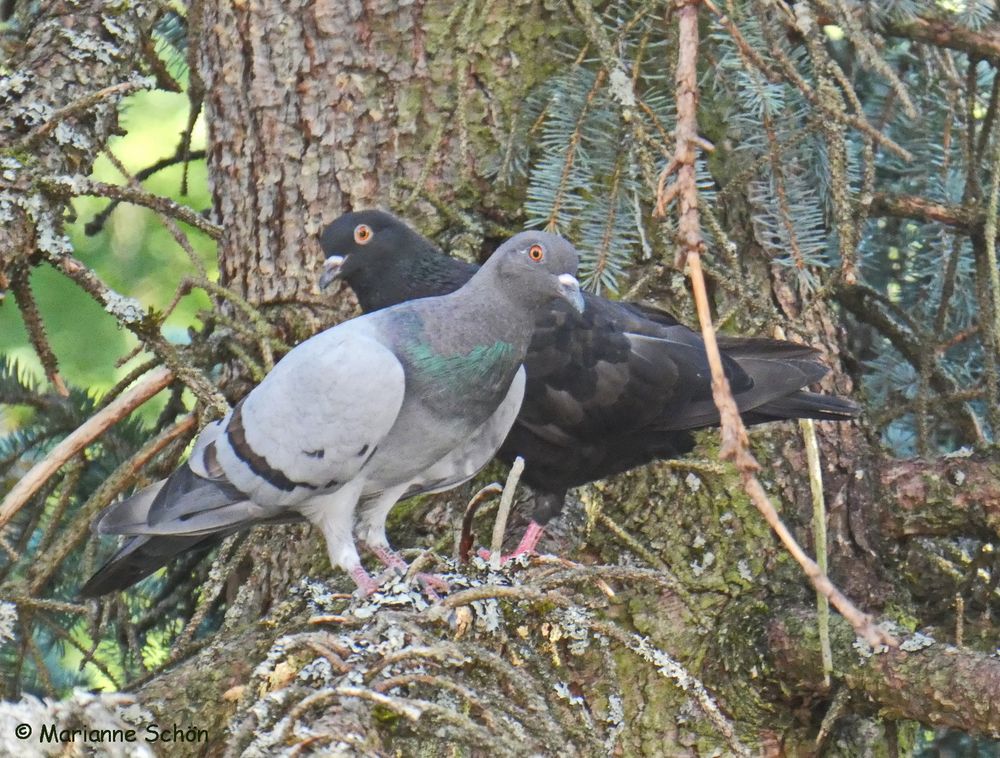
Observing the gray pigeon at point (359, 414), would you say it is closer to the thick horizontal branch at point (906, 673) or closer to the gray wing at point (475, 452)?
the gray wing at point (475, 452)

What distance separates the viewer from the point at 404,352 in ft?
9.45

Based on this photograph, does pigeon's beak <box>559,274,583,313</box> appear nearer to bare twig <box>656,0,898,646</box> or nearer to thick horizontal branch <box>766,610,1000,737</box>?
thick horizontal branch <box>766,610,1000,737</box>

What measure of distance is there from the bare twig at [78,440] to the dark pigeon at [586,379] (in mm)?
593

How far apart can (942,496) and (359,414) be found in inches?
61.3

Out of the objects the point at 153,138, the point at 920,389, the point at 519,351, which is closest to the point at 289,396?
the point at 519,351

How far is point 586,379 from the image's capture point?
3.44 m

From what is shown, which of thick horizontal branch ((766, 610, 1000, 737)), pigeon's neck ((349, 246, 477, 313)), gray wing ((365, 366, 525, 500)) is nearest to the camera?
thick horizontal branch ((766, 610, 1000, 737))

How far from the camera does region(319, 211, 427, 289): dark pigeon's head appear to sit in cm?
339

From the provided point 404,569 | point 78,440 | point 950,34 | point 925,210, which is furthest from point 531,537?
point 950,34

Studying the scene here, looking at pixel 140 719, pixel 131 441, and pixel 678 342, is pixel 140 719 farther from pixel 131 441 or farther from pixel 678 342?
pixel 678 342

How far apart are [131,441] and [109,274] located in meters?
1.49

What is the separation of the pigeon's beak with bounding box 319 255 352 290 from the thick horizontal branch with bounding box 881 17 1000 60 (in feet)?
5.63

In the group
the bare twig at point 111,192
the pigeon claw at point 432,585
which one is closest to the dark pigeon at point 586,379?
the bare twig at point 111,192

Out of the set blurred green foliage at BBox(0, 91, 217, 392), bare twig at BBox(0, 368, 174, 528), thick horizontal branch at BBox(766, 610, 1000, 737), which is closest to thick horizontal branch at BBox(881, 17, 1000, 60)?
thick horizontal branch at BBox(766, 610, 1000, 737)
